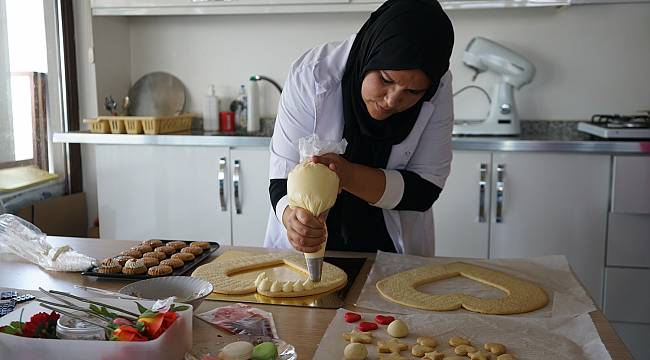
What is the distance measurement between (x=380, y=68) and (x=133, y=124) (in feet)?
6.05

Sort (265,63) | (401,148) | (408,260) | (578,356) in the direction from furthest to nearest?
→ 1. (265,63)
2. (401,148)
3. (408,260)
4. (578,356)

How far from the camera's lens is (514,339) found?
98 centimetres

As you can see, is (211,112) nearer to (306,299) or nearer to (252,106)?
(252,106)

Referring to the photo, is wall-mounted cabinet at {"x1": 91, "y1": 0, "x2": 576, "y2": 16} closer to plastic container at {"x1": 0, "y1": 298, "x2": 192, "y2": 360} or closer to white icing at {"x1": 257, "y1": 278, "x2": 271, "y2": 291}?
white icing at {"x1": 257, "y1": 278, "x2": 271, "y2": 291}

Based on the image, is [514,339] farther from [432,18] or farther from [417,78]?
[432,18]

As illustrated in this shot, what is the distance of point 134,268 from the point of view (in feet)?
4.13

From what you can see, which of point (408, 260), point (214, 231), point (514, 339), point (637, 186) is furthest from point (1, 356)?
point (637, 186)

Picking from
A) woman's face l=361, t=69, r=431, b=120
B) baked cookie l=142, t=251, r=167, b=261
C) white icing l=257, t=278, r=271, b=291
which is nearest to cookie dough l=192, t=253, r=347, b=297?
white icing l=257, t=278, r=271, b=291

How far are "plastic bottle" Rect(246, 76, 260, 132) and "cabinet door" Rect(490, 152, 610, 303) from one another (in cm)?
121

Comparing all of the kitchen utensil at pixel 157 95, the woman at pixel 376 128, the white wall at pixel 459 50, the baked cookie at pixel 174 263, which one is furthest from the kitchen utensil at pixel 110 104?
the baked cookie at pixel 174 263

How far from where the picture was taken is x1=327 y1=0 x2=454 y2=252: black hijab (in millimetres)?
1253

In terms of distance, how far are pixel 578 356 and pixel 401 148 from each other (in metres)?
0.71

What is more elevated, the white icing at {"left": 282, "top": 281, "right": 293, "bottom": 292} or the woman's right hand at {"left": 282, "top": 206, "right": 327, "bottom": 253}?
the woman's right hand at {"left": 282, "top": 206, "right": 327, "bottom": 253}

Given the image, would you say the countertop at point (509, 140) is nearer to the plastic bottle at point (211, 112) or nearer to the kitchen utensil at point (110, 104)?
the plastic bottle at point (211, 112)
